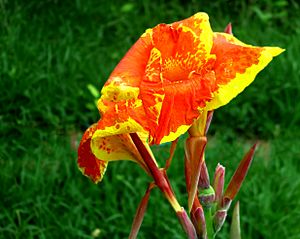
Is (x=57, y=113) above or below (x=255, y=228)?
above

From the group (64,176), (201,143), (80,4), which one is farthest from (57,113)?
(201,143)

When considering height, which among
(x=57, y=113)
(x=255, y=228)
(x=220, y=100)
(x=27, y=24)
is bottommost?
(x=255, y=228)

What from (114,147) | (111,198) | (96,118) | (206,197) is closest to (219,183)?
(206,197)

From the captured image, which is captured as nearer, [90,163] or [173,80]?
[173,80]

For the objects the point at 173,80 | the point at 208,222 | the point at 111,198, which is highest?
the point at 173,80

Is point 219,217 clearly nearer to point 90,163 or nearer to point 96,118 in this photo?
point 90,163

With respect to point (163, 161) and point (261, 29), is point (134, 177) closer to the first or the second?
point (163, 161)

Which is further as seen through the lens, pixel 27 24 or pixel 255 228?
pixel 27 24
